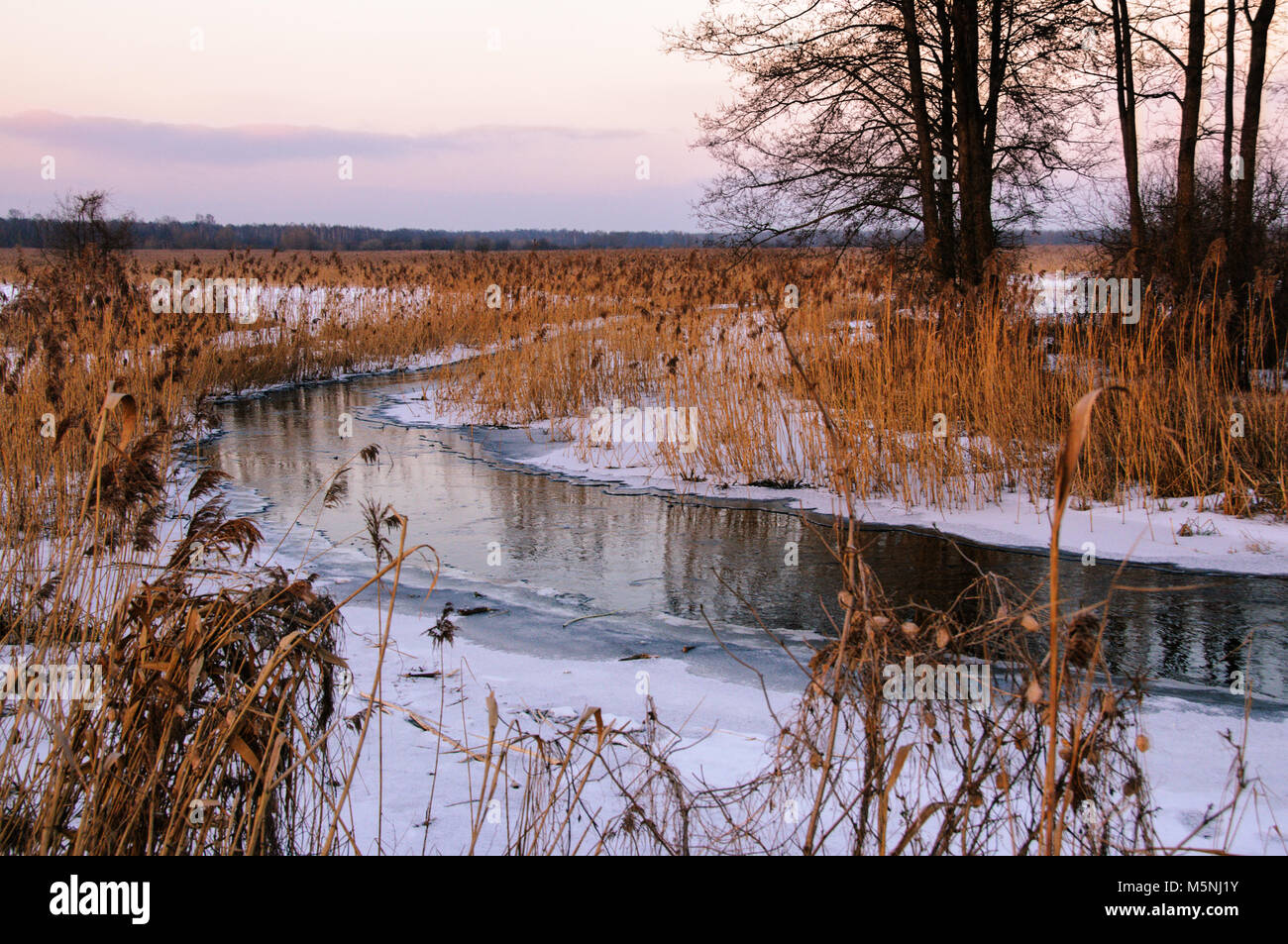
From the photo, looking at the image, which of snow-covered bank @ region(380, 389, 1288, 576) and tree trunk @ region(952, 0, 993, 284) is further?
tree trunk @ region(952, 0, 993, 284)

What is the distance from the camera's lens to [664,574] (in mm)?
5719

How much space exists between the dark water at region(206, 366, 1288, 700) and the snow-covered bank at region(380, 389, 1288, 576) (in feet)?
0.76

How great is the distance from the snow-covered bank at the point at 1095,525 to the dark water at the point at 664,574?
0.76 ft

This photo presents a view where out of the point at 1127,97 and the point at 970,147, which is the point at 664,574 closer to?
the point at 970,147

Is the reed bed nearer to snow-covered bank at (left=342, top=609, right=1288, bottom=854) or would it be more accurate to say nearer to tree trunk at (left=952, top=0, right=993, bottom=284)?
snow-covered bank at (left=342, top=609, right=1288, bottom=854)

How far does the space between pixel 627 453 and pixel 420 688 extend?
578cm

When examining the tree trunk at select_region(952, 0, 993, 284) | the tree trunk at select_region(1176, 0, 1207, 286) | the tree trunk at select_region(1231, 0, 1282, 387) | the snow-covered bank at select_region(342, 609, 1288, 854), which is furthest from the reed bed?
the tree trunk at select_region(1176, 0, 1207, 286)

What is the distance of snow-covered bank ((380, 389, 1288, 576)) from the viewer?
5840 millimetres

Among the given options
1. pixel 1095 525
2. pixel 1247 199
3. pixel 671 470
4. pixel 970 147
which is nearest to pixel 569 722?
pixel 1095 525

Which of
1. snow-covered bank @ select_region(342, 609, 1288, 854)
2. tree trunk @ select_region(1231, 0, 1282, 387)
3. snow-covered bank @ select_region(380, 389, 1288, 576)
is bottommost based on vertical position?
snow-covered bank @ select_region(342, 609, 1288, 854)

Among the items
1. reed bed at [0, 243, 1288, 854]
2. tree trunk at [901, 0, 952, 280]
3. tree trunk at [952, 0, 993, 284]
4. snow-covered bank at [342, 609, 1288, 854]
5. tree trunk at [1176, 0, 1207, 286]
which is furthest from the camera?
tree trunk at [901, 0, 952, 280]

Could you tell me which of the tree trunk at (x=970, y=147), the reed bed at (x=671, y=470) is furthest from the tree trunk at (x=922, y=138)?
the reed bed at (x=671, y=470)

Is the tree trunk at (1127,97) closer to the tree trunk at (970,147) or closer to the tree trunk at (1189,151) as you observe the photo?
the tree trunk at (1189,151)
